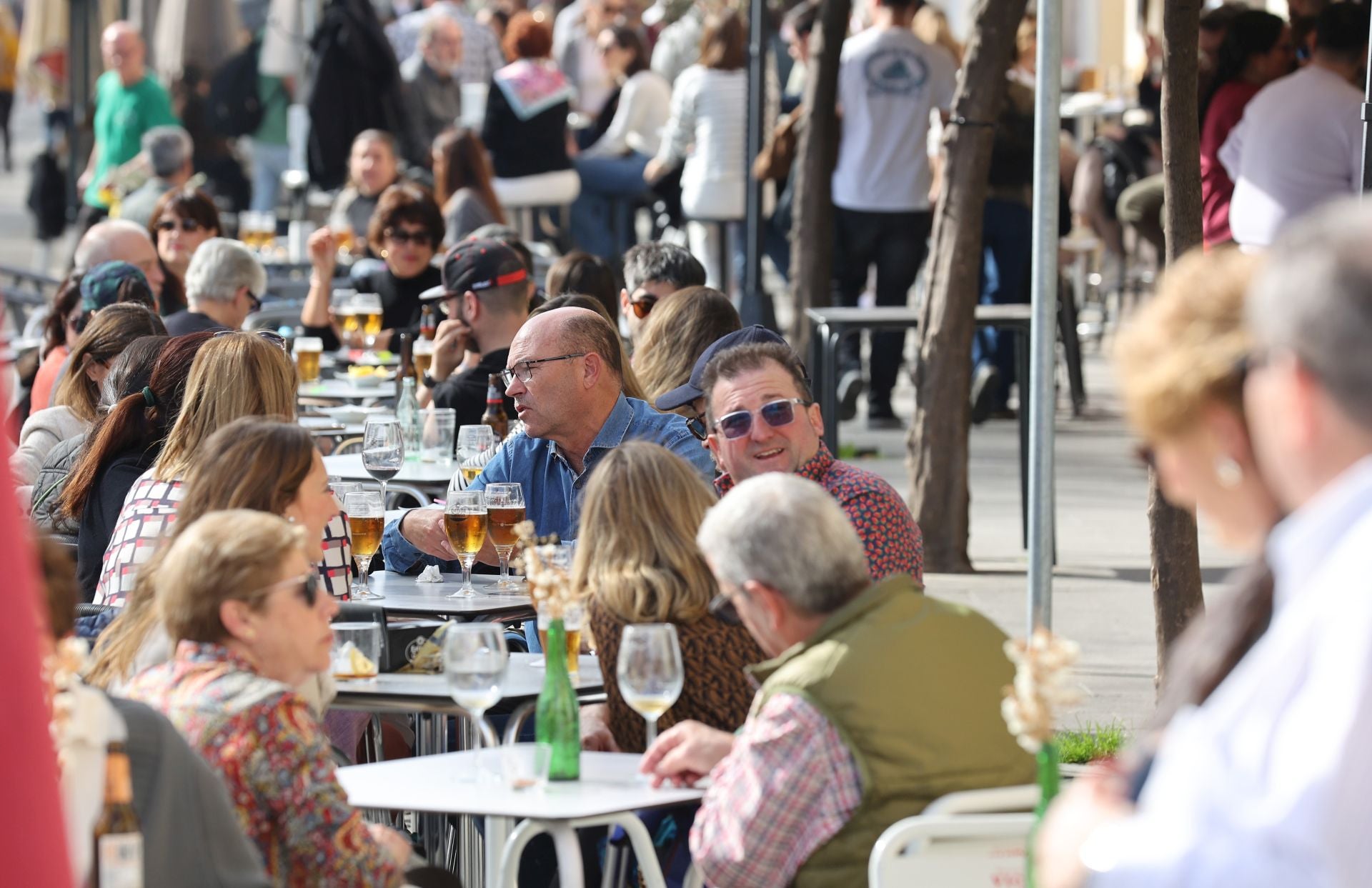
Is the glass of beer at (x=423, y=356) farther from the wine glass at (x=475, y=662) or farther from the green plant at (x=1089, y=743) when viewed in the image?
the wine glass at (x=475, y=662)

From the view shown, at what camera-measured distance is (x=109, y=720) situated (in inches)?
117

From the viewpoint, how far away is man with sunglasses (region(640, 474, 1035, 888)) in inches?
128

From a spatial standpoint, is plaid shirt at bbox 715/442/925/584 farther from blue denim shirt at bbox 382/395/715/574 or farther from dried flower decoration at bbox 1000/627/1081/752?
dried flower decoration at bbox 1000/627/1081/752

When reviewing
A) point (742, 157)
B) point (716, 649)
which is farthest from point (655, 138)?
point (716, 649)

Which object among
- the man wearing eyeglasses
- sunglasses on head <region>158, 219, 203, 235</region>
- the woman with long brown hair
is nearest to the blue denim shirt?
the man wearing eyeglasses

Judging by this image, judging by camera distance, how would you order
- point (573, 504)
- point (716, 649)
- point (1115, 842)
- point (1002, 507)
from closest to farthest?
point (1115, 842) → point (716, 649) → point (573, 504) → point (1002, 507)

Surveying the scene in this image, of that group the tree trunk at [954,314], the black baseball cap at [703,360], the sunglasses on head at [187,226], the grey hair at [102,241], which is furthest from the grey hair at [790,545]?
the sunglasses on head at [187,226]

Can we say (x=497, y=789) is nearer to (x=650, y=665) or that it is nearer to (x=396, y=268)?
(x=650, y=665)

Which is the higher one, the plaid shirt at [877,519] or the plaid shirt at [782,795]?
the plaid shirt at [877,519]

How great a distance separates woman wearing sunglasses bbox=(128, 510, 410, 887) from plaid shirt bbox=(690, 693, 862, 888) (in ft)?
1.85

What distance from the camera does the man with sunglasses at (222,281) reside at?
839 cm

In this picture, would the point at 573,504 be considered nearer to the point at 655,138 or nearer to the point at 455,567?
the point at 455,567

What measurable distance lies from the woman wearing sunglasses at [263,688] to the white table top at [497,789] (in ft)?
0.33

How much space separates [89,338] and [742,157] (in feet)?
23.0
